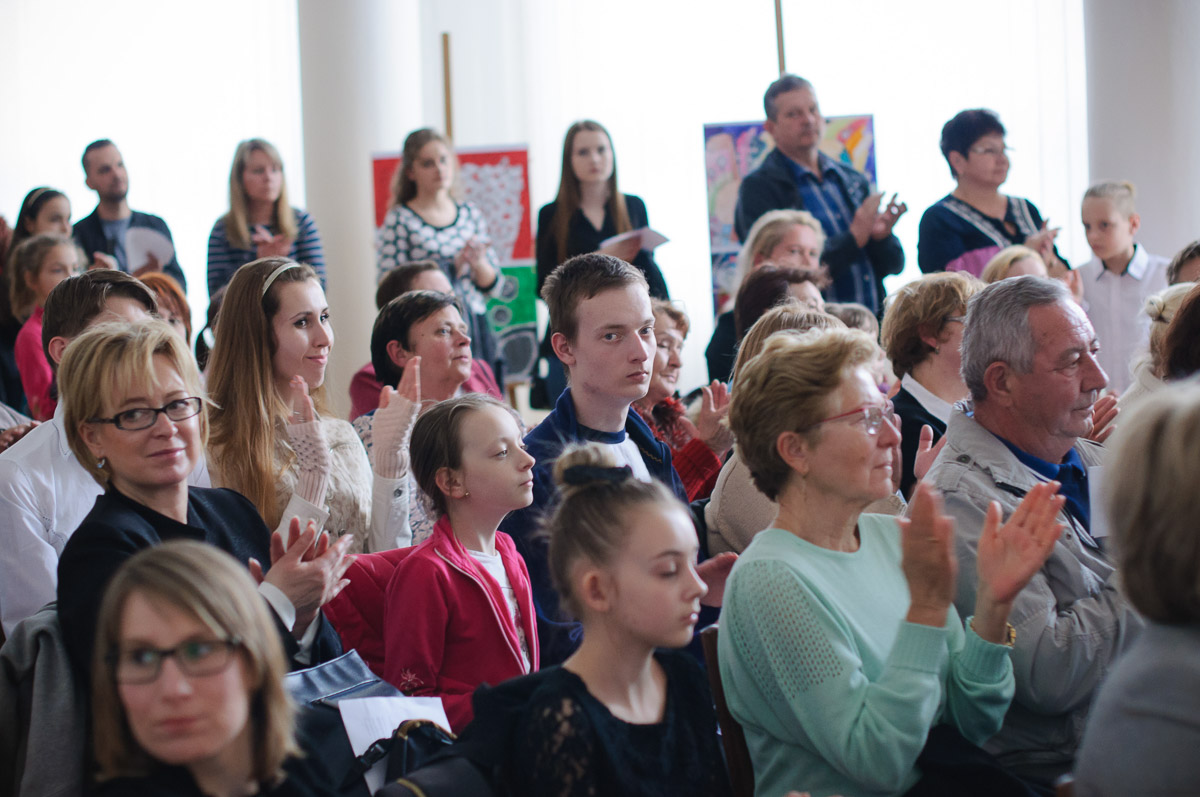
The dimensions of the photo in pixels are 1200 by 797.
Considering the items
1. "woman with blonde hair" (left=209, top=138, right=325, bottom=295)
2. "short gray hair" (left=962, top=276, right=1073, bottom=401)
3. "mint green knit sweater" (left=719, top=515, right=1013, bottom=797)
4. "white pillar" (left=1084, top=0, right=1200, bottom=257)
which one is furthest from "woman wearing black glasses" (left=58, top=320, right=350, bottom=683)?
"white pillar" (left=1084, top=0, right=1200, bottom=257)

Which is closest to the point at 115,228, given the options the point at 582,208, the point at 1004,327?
the point at 582,208

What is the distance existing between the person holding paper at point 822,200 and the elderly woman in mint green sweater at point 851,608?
3231 millimetres

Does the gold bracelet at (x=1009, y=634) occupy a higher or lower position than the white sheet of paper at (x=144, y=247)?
lower

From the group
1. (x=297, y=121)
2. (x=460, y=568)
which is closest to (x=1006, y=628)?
(x=460, y=568)

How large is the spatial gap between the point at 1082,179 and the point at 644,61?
271 cm

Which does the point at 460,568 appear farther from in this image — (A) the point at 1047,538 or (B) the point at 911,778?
(A) the point at 1047,538

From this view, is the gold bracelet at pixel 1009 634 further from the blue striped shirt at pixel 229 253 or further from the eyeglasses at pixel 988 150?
the blue striped shirt at pixel 229 253

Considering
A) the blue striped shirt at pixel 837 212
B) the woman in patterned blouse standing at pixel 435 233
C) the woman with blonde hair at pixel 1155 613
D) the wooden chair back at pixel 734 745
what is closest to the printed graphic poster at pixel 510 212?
the woman in patterned blouse standing at pixel 435 233

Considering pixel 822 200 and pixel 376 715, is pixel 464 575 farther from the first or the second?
pixel 822 200

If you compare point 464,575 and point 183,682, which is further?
point 464,575

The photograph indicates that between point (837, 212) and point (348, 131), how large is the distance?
9.67 ft

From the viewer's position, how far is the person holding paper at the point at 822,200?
16.7ft

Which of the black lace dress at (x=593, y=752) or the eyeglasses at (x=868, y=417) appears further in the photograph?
the eyeglasses at (x=868, y=417)

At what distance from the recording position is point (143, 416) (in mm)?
2006
